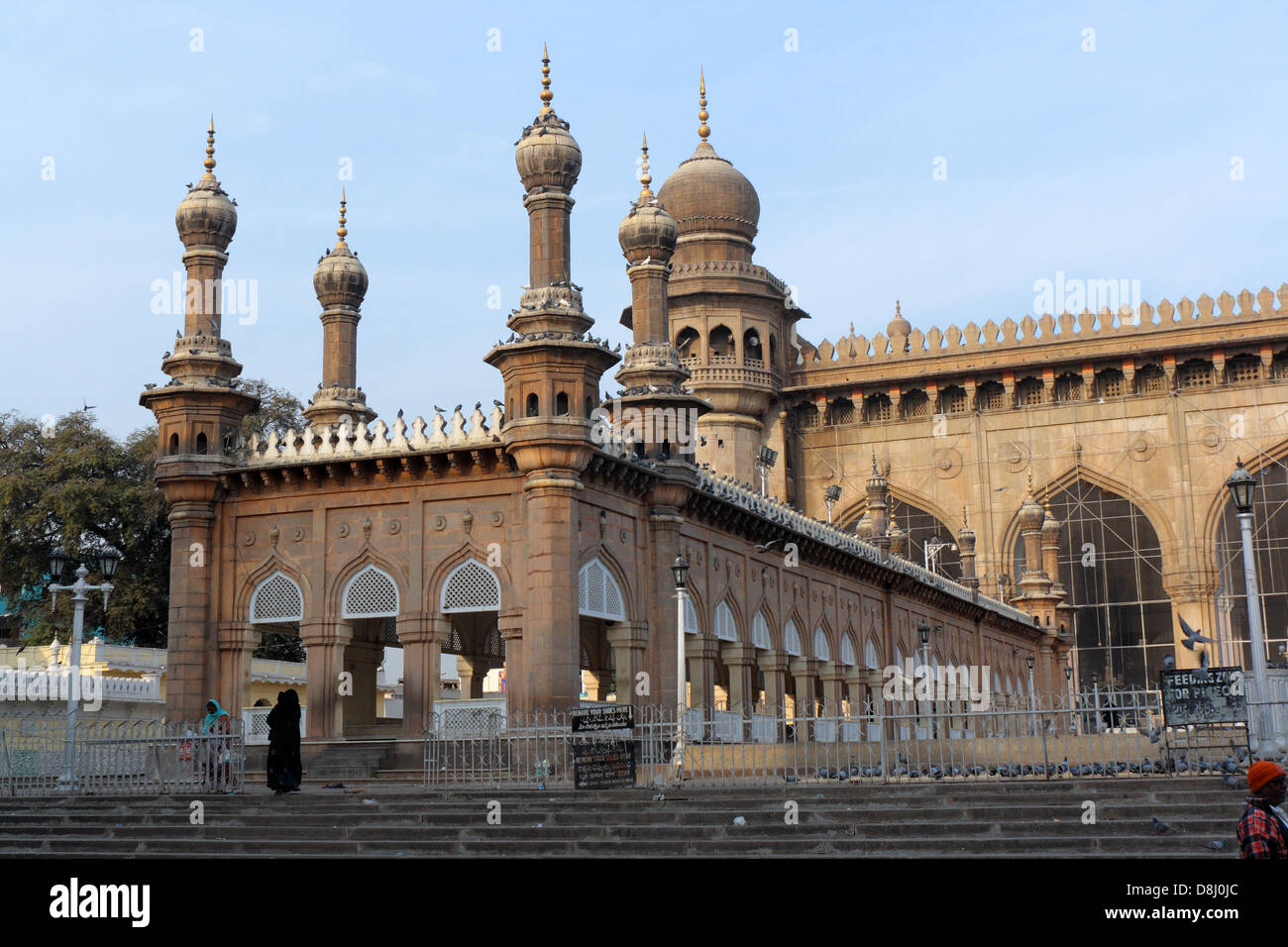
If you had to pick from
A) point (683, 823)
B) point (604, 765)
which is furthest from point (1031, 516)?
point (683, 823)

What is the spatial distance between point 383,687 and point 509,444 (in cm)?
2287

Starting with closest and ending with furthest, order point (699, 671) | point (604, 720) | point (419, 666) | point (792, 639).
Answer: point (604, 720)
point (419, 666)
point (699, 671)
point (792, 639)

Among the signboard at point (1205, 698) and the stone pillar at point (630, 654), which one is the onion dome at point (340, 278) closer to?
the stone pillar at point (630, 654)

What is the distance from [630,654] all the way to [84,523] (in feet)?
66.2

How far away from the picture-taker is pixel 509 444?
71.1 feet

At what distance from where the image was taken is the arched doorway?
5422 centimetres

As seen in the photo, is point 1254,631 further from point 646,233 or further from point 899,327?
point 899,327

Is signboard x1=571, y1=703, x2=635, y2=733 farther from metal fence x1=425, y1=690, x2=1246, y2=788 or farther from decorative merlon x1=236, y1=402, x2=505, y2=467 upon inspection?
decorative merlon x1=236, y1=402, x2=505, y2=467

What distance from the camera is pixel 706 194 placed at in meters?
53.0

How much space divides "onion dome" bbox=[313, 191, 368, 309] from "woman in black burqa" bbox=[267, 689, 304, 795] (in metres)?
10.5

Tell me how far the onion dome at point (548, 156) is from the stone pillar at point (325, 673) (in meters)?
7.12
